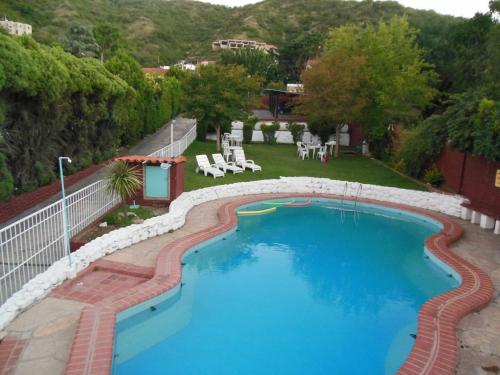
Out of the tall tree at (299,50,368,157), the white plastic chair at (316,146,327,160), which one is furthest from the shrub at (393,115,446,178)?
the white plastic chair at (316,146,327,160)

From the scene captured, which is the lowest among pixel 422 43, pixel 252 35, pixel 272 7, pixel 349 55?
pixel 349 55

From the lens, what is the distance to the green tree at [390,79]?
2234cm

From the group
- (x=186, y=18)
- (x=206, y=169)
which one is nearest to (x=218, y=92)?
(x=206, y=169)

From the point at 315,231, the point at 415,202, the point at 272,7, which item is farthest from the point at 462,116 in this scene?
the point at 272,7

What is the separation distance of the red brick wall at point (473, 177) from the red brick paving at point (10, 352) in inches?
493

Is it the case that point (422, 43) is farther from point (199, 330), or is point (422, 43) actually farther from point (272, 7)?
point (272, 7)

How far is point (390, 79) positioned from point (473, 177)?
10.4 meters

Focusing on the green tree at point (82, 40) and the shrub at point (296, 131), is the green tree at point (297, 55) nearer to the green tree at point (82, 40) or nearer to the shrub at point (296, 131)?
the green tree at point (82, 40)

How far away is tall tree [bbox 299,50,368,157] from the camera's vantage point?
22656mm

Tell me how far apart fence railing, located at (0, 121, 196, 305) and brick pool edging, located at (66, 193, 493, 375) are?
1815mm

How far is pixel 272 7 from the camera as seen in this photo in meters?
106

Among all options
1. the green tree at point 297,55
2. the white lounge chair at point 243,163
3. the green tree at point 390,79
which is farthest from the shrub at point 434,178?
the green tree at point 297,55

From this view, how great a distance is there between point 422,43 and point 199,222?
28276 millimetres

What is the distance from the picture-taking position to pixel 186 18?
104 m
